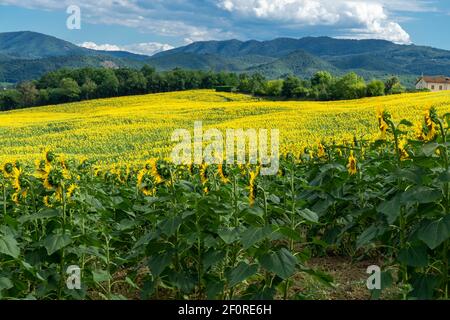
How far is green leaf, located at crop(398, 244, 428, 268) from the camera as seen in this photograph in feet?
13.7

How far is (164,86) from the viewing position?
7612 centimetres

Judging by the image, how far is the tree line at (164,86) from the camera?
60.5m

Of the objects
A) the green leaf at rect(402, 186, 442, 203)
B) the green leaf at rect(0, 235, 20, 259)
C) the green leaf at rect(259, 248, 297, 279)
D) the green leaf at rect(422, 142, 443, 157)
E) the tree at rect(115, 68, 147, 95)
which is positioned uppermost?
the tree at rect(115, 68, 147, 95)

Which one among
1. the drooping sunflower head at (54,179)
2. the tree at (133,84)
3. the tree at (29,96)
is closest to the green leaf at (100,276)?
the drooping sunflower head at (54,179)

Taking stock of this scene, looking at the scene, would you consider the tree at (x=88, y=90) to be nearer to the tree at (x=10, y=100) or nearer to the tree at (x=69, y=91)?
the tree at (x=69, y=91)

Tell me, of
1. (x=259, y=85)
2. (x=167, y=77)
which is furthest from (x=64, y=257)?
(x=167, y=77)

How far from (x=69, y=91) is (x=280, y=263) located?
68339mm

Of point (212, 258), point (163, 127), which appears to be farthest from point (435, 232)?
point (163, 127)

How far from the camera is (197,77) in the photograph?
264 ft

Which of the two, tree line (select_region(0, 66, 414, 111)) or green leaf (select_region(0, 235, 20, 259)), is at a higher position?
tree line (select_region(0, 66, 414, 111))

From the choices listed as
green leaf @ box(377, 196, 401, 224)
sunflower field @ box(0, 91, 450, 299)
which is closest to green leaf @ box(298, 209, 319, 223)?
sunflower field @ box(0, 91, 450, 299)

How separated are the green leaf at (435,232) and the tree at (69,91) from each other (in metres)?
68.3

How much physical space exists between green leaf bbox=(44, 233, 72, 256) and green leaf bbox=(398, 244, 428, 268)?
248cm

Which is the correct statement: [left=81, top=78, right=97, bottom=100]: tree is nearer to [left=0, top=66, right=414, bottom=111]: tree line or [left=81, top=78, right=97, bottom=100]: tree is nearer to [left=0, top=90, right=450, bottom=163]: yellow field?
[left=0, top=66, right=414, bottom=111]: tree line
